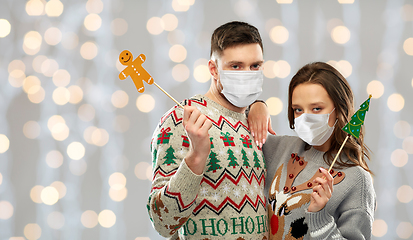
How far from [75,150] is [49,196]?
296 mm

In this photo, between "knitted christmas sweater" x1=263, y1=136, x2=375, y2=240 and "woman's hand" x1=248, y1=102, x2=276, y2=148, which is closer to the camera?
"knitted christmas sweater" x1=263, y1=136, x2=375, y2=240

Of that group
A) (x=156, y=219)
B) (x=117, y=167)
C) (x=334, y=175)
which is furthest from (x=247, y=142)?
(x=117, y=167)

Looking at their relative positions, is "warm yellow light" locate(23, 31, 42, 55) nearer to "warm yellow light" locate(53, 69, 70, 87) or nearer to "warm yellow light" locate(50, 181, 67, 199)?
"warm yellow light" locate(53, 69, 70, 87)

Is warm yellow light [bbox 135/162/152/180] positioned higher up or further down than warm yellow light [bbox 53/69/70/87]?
further down

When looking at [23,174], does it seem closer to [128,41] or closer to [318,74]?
[128,41]

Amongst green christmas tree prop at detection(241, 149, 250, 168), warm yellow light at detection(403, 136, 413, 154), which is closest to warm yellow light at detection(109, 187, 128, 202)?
green christmas tree prop at detection(241, 149, 250, 168)

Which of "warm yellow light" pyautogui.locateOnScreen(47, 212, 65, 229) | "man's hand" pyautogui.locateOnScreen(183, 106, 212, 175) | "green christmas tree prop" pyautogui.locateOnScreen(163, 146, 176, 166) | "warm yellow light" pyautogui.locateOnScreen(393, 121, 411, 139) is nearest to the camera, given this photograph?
"man's hand" pyautogui.locateOnScreen(183, 106, 212, 175)

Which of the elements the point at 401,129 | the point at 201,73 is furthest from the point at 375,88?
the point at 201,73

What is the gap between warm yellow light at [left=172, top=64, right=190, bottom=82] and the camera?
2.21 m

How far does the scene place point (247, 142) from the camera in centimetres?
113

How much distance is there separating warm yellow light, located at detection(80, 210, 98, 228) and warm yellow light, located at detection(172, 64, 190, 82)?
901 mm

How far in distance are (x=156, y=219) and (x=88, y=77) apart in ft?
4.90

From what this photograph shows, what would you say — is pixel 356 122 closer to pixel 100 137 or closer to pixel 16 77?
pixel 100 137

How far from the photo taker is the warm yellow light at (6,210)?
2.16m
